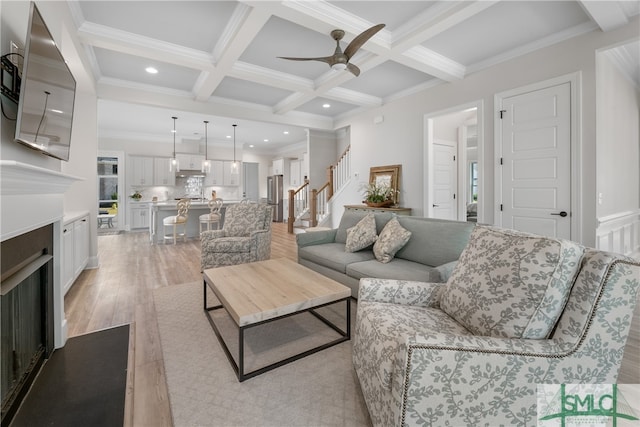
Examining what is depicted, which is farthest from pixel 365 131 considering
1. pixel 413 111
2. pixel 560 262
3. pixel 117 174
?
pixel 117 174

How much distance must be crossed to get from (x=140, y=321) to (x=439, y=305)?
2.44 m

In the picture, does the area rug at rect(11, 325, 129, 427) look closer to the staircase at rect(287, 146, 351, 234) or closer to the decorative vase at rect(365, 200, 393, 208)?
the decorative vase at rect(365, 200, 393, 208)

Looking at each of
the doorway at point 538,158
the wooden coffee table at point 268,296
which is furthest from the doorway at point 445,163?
the wooden coffee table at point 268,296

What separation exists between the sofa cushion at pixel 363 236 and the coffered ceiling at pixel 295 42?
78.7 inches

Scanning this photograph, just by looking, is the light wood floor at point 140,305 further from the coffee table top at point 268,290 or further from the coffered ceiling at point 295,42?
the coffered ceiling at point 295,42

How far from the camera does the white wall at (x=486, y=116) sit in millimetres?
3145

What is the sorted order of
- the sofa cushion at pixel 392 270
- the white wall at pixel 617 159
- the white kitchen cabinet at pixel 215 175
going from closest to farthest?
the sofa cushion at pixel 392 270 < the white wall at pixel 617 159 < the white kitchen cabinet at pixel 215 175

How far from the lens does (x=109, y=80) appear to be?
4383mm

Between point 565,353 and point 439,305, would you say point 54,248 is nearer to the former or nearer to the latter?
point 439,305

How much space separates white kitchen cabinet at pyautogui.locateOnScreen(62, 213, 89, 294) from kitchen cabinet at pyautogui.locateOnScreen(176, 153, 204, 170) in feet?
14.8

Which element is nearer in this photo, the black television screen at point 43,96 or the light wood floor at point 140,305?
the black television screen at point 43,96

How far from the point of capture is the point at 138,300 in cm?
301

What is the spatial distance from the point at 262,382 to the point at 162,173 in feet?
26.6
